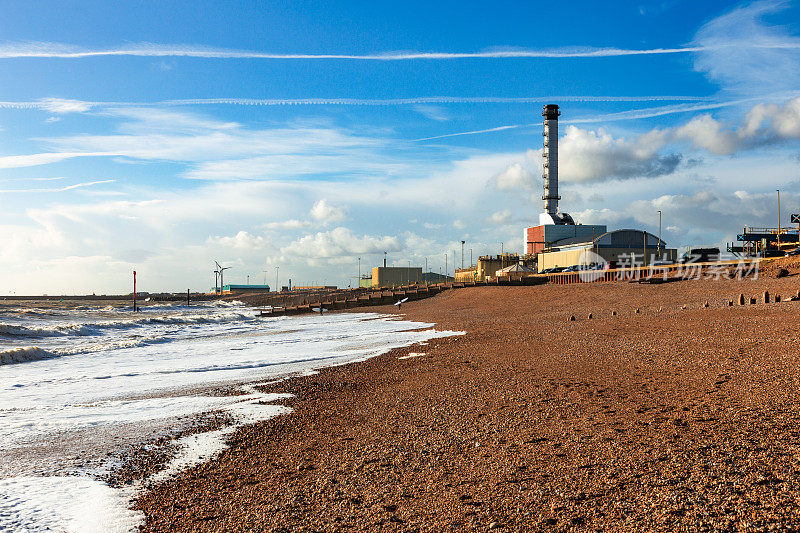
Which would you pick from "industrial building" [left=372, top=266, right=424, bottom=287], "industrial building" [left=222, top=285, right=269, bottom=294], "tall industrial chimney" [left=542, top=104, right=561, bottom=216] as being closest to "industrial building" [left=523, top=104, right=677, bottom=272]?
"tall industrial chimney" [left=542, top=104, right=561, bottom=216]

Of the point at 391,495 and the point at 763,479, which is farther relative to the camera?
the point at 391,495

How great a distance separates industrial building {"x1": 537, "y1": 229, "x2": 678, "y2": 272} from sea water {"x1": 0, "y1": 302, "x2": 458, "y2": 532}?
5528cm

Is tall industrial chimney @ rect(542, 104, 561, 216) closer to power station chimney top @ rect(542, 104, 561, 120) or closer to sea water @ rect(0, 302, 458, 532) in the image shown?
power station chimney top @ rect(542, 104, 561, 120)

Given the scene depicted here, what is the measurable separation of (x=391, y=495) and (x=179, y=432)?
14.3ft

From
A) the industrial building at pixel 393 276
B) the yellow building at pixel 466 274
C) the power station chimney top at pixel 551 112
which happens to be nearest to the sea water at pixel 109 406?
the yellow building at pixel 466 274

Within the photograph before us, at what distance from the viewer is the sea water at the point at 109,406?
585cm

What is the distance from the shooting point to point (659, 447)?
627cm

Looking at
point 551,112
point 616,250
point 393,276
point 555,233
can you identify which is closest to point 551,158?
point 551,112

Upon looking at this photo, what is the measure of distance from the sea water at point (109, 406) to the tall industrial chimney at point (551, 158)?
80289 millimetres

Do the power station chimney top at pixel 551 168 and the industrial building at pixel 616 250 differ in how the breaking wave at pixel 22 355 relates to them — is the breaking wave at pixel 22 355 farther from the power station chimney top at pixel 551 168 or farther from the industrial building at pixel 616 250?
the power station chimney top at pixel 551 168

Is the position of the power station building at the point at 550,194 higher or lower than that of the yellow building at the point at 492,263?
higher

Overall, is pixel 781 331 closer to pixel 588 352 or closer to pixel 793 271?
pixel 588 352

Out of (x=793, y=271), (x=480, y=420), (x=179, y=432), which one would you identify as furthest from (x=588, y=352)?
(x=793, y=271)

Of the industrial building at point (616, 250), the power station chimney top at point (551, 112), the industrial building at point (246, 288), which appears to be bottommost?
the industrial building at point (246, 288)
